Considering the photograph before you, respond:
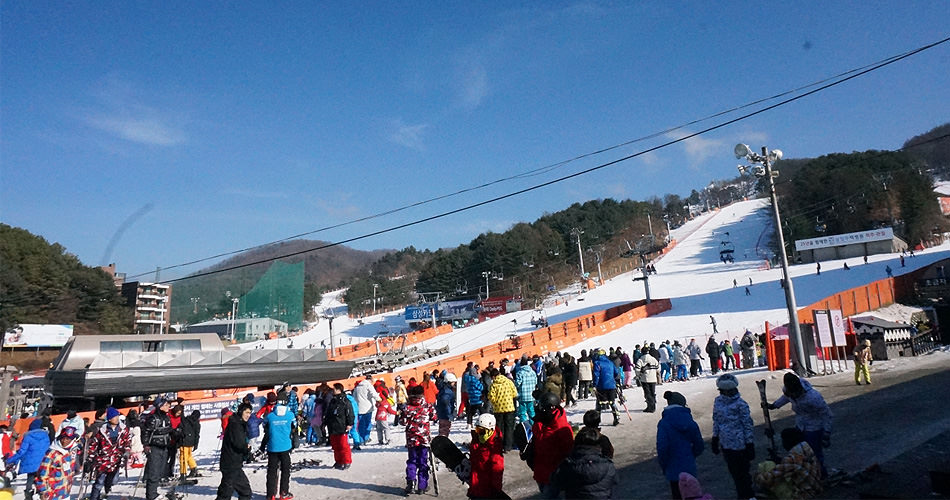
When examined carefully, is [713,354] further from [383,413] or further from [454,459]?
[454,459]

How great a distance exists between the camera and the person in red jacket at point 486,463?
5152 millimetres

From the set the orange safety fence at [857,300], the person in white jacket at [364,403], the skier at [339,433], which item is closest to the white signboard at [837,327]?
the orange safety fence at [857,300]

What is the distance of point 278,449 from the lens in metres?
7.62

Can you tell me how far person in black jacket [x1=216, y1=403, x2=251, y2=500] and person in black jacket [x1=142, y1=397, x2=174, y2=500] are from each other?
1526mm

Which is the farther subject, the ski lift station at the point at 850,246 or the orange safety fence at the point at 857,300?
the ski lift station at the point at 850,246

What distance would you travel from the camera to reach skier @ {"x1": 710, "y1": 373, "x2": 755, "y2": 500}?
5.96 meters

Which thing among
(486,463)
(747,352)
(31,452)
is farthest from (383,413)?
(747,352)

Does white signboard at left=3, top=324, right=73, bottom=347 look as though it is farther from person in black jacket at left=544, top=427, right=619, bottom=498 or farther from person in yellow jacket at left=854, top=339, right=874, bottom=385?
person in black jacket at left=544, top=427, right=619, bottom=498

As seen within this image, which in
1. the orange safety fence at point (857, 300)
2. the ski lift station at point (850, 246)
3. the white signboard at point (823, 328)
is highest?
the ski lift station at point (850, 246)

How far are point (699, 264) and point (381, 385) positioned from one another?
63.6 m

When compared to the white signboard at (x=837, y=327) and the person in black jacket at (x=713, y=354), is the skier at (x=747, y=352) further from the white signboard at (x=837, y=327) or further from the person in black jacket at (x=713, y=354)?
the white signboard at (x=837, y=327)

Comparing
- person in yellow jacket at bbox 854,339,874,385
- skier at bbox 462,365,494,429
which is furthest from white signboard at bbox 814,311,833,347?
skier at bbox 462,365,494,429

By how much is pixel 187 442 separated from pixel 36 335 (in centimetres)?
6125

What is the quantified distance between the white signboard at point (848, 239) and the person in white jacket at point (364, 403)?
61.9 m
